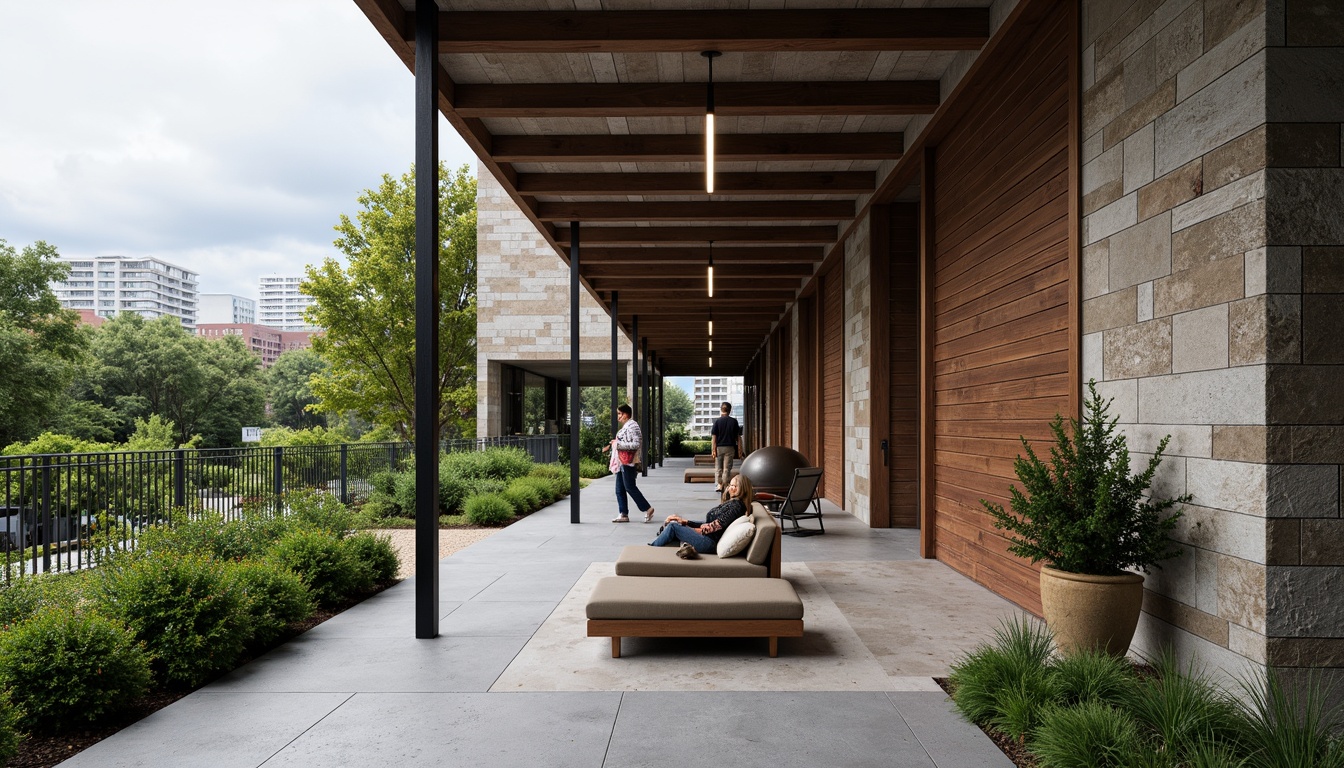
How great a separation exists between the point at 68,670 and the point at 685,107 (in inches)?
243

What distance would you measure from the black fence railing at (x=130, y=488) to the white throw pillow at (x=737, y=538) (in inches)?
187

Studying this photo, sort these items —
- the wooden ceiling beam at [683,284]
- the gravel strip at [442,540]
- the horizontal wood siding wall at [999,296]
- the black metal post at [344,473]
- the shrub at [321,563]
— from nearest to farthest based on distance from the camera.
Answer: the horizontal wood siding wall at [999,296] → the shrub at [321,563] → the gravel strip at [442,540] → the black metal post at [344,473] → the wooden ceiling beam at [683,284]

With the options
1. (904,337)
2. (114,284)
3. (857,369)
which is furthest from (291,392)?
(114,284)

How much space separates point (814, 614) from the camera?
251 inches

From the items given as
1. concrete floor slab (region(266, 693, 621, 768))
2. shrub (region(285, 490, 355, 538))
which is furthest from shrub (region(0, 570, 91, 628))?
shrub (region(285, 490, 355, 538))

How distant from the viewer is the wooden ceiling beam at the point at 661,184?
33.8 ft

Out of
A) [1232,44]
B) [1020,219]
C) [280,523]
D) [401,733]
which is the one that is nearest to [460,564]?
[280,523]

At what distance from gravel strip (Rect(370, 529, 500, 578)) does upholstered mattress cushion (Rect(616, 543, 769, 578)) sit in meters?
3.27

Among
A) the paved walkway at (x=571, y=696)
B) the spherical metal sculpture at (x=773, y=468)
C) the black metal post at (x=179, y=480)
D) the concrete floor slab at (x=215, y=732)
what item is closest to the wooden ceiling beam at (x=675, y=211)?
the spherical metal sculpture at (x=773, y=468)

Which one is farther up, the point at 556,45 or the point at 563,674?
the point at 556,45

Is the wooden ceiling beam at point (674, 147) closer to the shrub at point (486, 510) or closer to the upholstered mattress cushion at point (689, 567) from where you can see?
the upholstered mattress cushion at point (689, 567)

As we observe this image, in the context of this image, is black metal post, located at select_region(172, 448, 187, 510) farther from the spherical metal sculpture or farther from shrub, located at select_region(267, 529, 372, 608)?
the spherical metal sculpture

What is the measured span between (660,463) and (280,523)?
24314 millimetres

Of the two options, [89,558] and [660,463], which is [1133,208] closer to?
[89,558]
